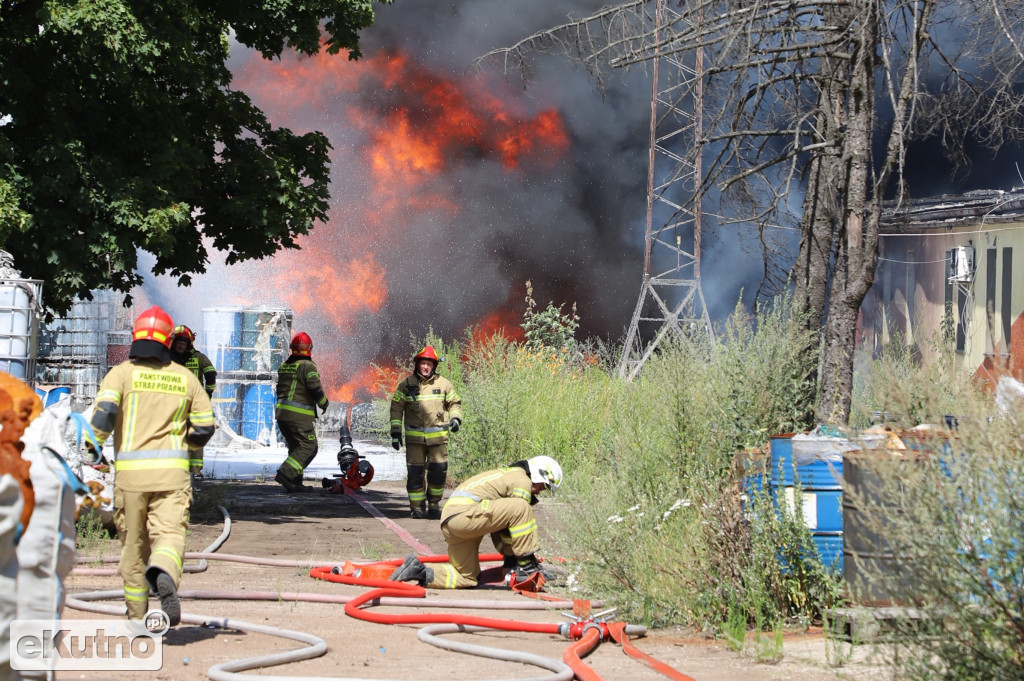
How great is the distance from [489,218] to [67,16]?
843 inches

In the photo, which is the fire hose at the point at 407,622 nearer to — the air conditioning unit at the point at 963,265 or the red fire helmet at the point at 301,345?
the red fire helmet at the point at 301,345

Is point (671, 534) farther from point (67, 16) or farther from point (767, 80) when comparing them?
point (67, 16)

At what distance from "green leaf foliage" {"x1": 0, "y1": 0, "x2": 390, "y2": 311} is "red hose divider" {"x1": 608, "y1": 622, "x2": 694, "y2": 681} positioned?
5.80 m

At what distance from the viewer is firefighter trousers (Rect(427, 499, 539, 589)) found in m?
7.68

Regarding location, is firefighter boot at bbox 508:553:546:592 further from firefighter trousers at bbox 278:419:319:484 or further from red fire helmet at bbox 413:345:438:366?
firefighter trousers at bbox 278:419:319:484

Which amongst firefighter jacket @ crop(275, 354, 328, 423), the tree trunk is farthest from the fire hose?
firefighter jacket @ crop(275, 354, 328, 423)

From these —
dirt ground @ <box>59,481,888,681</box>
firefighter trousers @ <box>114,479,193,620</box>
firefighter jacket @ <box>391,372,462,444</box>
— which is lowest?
dirt ground @ <box>59,481,888,681</box>

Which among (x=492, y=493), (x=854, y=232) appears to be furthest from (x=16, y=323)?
(x=854, y=232)

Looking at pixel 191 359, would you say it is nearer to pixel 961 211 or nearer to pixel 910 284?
pixel 961 211

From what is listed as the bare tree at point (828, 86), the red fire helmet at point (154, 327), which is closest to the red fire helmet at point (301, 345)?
the bare tree at point (828, 86)

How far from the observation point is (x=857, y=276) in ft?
26.8

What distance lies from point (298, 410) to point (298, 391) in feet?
0.79

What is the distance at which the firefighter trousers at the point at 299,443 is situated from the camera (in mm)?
12867

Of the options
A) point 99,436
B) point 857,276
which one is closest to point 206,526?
point 99,436
